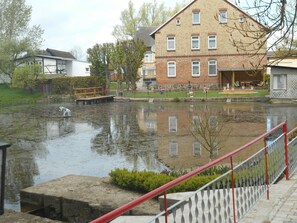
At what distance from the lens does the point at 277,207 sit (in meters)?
6.09

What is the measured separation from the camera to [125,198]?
26.9 ft

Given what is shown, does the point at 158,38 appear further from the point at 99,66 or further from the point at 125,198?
the point at 125,198

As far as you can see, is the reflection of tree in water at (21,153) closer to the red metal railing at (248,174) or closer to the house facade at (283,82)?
the red metal railing at (248,174)

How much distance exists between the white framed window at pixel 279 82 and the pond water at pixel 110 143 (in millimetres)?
7934

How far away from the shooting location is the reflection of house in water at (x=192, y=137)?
1330 cm

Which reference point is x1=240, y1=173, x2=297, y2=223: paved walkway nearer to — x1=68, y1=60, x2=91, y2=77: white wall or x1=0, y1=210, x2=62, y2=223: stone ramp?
x1=0, y1=210, x2=62, y2=223: stone ramp

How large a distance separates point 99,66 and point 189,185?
139 ft

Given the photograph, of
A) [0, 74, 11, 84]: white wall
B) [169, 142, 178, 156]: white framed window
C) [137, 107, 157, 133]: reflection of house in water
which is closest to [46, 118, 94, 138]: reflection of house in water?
[137, 107, 157, 133]: reflection of house in water

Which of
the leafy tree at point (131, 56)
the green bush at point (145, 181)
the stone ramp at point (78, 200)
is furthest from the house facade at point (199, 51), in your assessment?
the stone ramp at point (78, 200)

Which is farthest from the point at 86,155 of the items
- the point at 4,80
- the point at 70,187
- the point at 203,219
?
the point at 4,80

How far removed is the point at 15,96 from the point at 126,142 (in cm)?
3577

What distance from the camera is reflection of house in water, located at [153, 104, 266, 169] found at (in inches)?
524

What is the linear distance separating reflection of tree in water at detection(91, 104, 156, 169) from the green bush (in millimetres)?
3363

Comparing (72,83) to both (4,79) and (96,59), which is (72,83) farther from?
(4,79)
